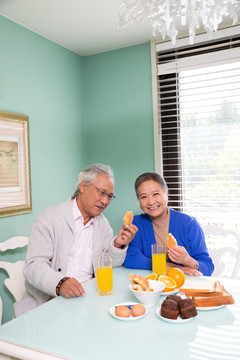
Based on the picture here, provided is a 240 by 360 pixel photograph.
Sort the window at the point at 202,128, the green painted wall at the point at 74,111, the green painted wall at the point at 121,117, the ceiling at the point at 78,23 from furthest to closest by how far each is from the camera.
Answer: the green painted wall at the point at 121,117 → the window at the point at 202,128 → the green painted wall at the point at 74,111 → the ceiling at the point at 78,23

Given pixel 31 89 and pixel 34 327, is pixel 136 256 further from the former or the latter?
pixel 31 89

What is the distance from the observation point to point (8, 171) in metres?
2.32

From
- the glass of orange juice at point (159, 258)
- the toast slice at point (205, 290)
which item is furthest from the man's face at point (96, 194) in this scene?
the toast slice at point (205, 290)

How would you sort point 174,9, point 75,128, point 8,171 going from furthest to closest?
point 75,128, point 8,171, point 174,9

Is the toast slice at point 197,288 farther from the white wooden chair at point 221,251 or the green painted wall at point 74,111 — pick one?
the green painted wall at point 74,111

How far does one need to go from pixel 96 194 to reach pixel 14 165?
2.80 ft

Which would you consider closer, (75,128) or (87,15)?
(87,15)

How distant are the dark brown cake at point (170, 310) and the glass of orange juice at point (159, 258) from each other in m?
0.44

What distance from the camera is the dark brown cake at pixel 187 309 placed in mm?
1121

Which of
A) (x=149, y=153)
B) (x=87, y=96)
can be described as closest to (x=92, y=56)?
(x=87, y=96)

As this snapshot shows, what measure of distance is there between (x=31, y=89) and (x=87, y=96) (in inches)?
30.2

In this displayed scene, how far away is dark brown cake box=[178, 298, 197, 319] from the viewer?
112cm

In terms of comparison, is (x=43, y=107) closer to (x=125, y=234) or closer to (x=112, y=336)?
(x=125, y=234)

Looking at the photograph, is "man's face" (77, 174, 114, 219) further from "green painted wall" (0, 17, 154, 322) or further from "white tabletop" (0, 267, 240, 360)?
"green painted wall" (0, 17, 154, 322)
